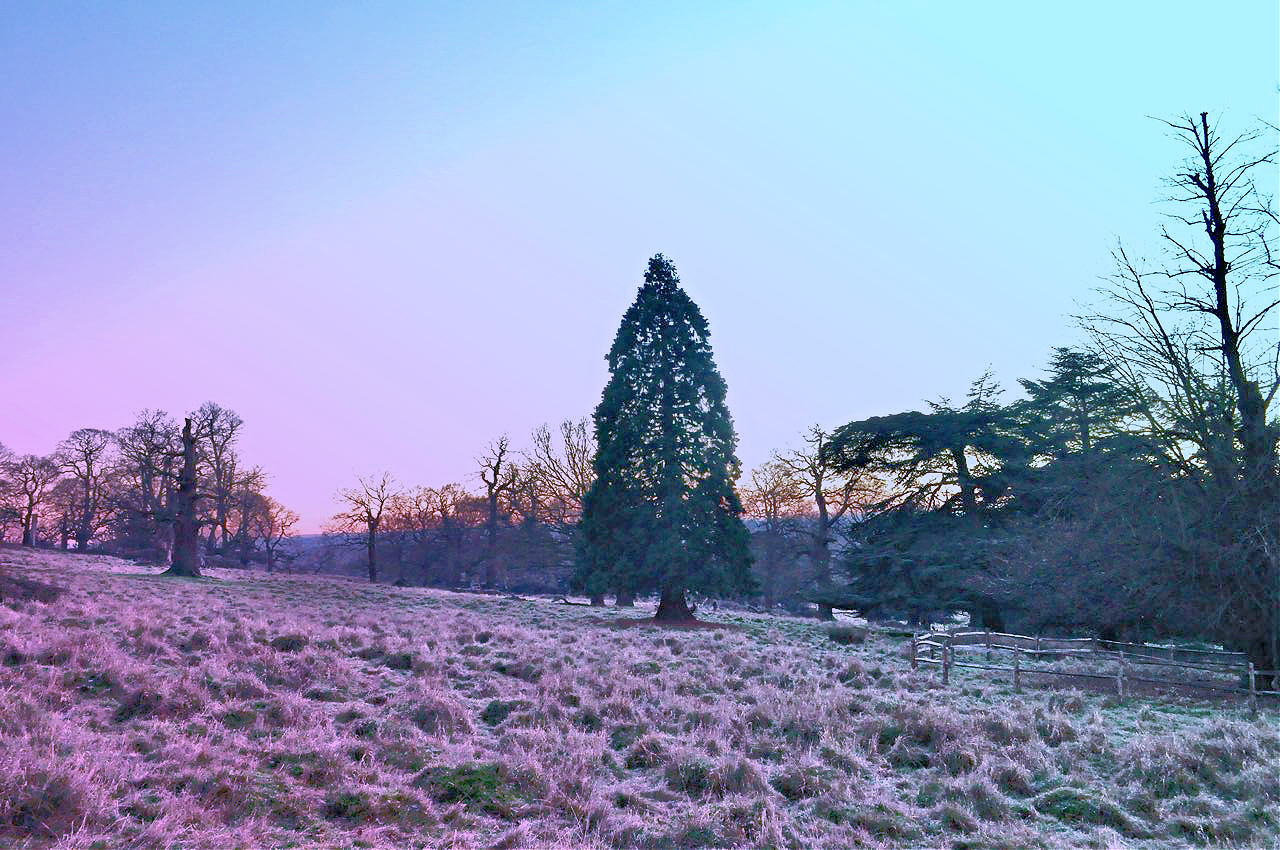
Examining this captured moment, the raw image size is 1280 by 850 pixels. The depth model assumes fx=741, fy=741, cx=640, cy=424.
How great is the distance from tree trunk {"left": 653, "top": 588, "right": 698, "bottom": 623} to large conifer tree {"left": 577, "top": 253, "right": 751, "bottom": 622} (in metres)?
0.04

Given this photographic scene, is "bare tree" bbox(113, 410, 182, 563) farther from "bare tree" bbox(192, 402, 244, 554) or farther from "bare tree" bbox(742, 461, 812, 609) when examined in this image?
"bare tree" bbox(742, 461, 812, 609)

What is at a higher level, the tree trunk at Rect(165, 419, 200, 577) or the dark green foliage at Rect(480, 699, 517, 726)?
the tree trunk at Rect(165, 419, 200, 577)

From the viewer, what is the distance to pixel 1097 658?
23734 millimetres

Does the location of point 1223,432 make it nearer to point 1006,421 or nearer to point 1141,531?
point 1141,531

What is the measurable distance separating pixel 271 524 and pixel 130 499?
52.5 ft

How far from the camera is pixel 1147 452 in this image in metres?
16.9

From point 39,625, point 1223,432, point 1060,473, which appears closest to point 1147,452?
point 1223,432

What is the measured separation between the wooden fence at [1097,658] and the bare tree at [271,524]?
5544cm

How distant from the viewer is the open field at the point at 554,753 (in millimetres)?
7148

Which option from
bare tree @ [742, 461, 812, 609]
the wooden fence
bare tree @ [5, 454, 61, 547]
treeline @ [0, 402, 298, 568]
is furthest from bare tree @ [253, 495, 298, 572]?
the wooden fence

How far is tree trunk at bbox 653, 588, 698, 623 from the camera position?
29.8m

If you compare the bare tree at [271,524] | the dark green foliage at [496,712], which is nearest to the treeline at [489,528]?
the bare tree at [271,524]

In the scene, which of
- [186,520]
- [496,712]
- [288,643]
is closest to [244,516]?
[186,520]

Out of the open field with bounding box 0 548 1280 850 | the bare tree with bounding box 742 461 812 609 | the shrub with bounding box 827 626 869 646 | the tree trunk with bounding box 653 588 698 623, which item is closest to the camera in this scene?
the open field with bounding box 0 548 1280 850
